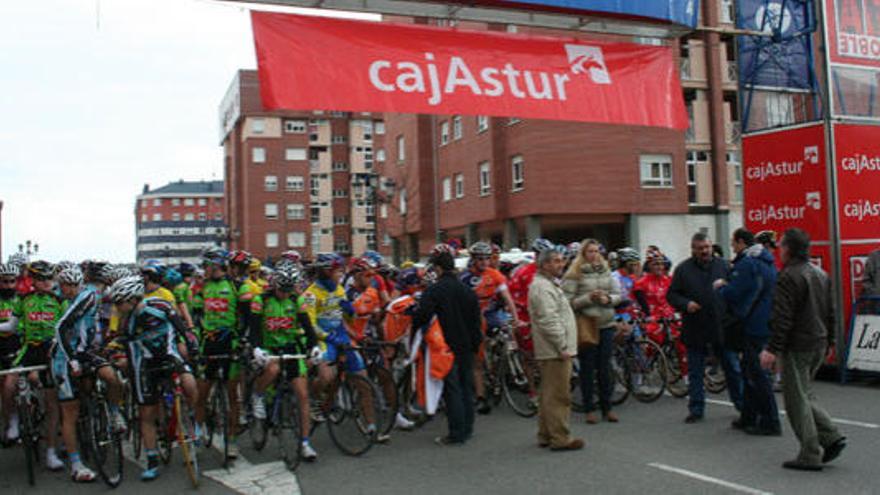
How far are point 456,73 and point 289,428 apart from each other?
521cm

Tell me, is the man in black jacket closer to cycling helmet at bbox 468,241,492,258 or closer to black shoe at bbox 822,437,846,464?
cycling helmet at bbox 468,241,492,258

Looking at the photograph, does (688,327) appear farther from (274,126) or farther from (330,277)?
(274,126)

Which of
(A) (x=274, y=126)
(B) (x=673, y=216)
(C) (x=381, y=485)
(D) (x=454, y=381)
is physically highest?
(A) (x=274, y=126)

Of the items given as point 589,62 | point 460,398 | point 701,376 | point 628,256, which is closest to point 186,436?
point 460,398

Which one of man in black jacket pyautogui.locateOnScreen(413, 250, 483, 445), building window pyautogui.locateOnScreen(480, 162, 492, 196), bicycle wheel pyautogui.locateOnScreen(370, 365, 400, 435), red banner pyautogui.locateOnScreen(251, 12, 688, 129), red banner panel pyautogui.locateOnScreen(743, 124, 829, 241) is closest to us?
man in black jacket pyautogui.locateOnScreen(413, 250, 483, 445)

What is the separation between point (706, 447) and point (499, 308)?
343cm

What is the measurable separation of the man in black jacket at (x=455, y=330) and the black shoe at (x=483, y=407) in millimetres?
1393

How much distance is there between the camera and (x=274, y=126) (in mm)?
78125

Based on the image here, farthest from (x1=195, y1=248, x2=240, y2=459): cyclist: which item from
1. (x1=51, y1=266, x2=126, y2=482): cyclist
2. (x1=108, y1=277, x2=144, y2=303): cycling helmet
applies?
(x1=108, y1=277, x2=144, y2=303): cycling helmet

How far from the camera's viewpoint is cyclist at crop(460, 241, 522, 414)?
9.77m

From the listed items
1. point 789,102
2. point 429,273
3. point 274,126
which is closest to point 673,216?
point 789,102

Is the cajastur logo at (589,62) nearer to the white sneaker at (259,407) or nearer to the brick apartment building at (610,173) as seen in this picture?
the white sneaker at (259,407)

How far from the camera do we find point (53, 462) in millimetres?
7805

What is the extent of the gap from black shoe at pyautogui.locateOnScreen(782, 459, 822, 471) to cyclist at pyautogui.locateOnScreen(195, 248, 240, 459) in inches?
199
